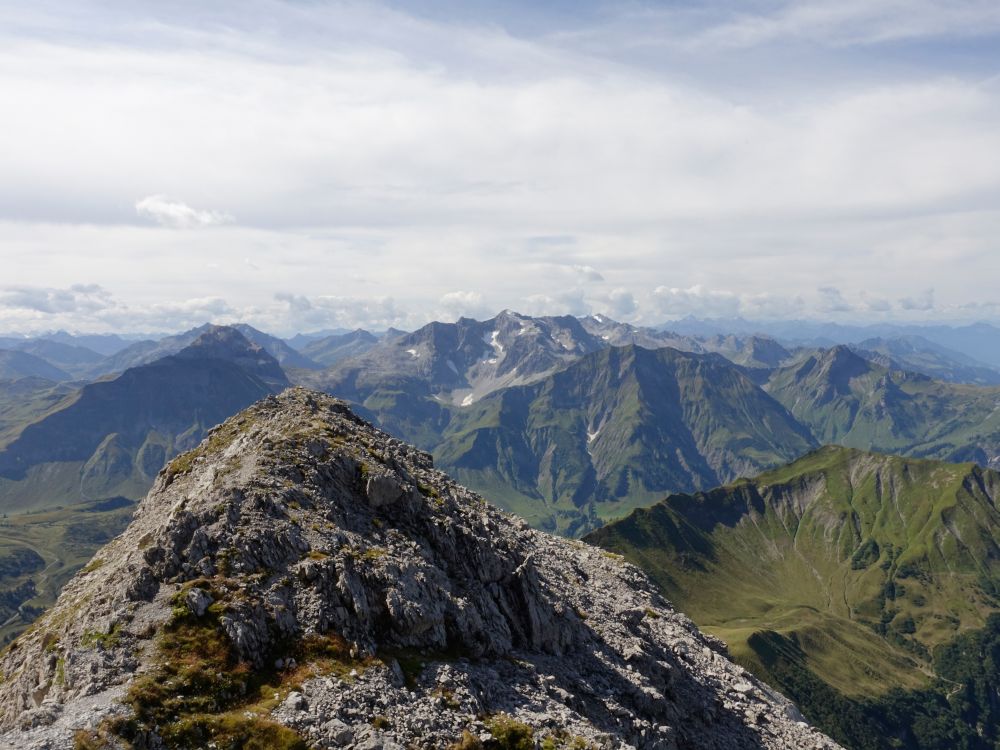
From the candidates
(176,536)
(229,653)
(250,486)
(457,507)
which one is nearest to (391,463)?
(457,507)

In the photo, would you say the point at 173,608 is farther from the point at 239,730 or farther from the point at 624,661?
the point at 624,661

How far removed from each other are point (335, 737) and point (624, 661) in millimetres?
36995

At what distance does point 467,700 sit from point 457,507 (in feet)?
98.6

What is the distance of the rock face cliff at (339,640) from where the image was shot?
143 ft

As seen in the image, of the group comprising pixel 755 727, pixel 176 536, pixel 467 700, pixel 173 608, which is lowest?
pixel 755 727

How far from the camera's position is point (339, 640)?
51031 mm

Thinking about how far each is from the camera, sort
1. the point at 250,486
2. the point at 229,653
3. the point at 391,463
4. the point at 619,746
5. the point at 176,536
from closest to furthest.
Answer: the point at 229,653
the point at 619,746
the point at 176,536
the point at 250,486
the point at 391,463

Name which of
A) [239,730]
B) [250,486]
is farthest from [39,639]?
[239,730]

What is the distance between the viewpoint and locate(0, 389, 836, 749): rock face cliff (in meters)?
43.7

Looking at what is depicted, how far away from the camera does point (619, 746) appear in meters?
50.9

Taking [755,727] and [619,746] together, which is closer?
[619,746]

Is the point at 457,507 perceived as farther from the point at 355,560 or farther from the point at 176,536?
the point at 176,536

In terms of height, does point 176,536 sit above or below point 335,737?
above

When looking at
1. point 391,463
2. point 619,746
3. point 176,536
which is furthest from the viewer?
point 391,463
